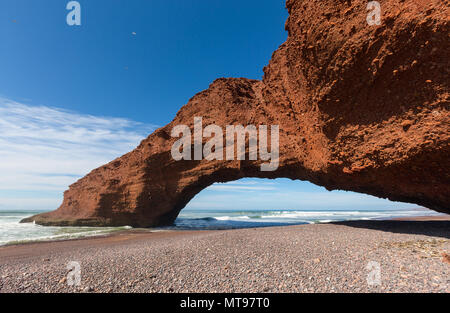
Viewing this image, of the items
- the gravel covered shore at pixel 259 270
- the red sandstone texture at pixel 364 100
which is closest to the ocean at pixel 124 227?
the red sandstone texture at pixel 364 100

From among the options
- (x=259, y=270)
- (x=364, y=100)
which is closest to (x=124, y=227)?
(x=259, y=270)

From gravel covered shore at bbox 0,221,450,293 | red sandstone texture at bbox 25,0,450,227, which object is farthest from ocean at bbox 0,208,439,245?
gravel covered shore at bbox 0,221,450,293

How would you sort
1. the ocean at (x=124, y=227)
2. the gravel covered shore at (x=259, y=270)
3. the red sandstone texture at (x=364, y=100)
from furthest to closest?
1. the ocean at (x=124, y=227)
2. the red sandstone texture at (x=364, y=100)
3. the gravel covered shore at (x=259, y=270)

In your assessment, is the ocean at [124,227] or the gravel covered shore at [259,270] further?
the ocean at [124,227]

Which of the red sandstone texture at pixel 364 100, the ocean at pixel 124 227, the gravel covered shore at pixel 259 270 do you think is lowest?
the ocean at pixel 124 227

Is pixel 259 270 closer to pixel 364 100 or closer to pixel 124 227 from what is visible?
pixel 364 100

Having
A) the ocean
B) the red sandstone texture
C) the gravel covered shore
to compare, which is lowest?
the ocean

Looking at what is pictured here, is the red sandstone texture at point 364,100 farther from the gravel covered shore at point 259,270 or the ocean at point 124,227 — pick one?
the ocean at point 124,227

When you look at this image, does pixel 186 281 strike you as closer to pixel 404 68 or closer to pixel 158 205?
pixel 404 68

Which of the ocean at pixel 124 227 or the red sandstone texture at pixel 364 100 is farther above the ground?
the red sandstone texture at pixel 364 100

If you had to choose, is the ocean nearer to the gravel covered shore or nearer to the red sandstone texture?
the red sandstone texture

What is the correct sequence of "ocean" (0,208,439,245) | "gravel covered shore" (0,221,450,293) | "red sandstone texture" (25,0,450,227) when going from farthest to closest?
1. "ocean" (0,208,439,245)
2. "red sandstone texture" (25,0,450,227)
3. "gravel covered shore" (0,221,450,293)
